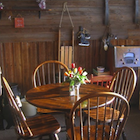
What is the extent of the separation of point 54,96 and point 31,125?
39 centimetres

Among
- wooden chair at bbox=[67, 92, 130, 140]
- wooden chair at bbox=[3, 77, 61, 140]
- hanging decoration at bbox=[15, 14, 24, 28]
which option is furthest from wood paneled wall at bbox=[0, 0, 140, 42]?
wooden chair at bbox=[67, 92, 130, 140]

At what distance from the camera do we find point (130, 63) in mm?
3787

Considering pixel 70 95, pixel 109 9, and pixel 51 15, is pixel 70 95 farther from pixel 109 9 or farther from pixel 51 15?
pixel 109 9

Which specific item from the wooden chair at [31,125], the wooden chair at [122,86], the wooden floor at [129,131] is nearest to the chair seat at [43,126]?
the wooden chair at [31,125]

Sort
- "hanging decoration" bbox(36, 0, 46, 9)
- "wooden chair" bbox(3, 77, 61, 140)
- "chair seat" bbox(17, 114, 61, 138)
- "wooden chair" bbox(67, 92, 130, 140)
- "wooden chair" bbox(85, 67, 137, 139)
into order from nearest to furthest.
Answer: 1. "wooden chair" bbox(67, 92, 130, 140)
2. "wooden chair" bbox(3, 77, 61, 140)
3. "chair seat" bbox(17, 114, 61, 138)
4. "wooden chair" bbox(85, 67, 137, 139)
5. "hanging decoration" bbox(36, 0, 46, 9)

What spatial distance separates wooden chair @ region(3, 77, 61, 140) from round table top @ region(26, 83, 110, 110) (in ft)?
0.63

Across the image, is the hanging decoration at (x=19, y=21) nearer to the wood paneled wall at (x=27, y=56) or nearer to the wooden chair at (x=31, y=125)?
the wood paneled wall at (x=27, y=56)

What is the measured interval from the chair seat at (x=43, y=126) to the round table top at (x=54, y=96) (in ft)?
0.91

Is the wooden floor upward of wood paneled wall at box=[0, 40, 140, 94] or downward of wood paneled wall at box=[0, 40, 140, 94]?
downward

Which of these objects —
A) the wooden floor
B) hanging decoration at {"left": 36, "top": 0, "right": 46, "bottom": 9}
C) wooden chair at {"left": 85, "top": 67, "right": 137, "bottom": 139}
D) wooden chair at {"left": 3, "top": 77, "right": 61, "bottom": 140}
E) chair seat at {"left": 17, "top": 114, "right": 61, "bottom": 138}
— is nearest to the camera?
wooden chair at {"left": 3, "top": 77, "right": 61, "bottom": 140}

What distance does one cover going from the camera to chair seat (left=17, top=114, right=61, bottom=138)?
6.61 ft

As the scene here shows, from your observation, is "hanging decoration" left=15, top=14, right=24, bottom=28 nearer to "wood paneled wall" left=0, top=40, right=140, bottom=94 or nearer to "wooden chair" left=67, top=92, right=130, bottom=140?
"wood paneled wall" left=0, top=40, right=140, bottom=94

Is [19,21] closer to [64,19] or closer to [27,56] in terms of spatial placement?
[27,56]

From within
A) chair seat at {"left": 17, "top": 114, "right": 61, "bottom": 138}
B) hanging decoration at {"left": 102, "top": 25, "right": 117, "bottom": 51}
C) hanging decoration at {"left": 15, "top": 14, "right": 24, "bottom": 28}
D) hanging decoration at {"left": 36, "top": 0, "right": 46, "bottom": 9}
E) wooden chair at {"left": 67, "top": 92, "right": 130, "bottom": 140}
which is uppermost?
hanging decoration at {"left": 36, "top": 0, "right": 46, "bottom": 9}
